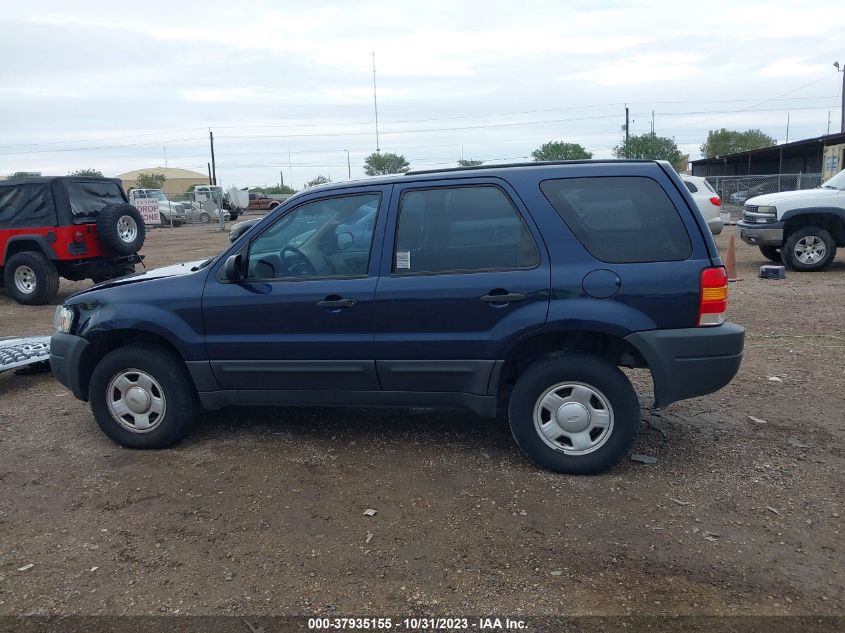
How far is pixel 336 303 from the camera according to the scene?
436cm

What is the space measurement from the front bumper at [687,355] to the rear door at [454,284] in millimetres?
628

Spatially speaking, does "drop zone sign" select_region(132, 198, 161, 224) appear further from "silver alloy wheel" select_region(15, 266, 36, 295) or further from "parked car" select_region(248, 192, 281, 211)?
"silver alloy wheel" select_region(15, 266, 36, 295)

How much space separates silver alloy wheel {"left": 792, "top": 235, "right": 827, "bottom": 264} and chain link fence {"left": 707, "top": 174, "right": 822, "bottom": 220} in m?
13.6

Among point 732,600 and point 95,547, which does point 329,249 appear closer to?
point 95,547

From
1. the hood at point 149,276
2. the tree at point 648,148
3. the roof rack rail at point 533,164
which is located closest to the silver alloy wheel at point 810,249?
the roof rack rail at point 533,164

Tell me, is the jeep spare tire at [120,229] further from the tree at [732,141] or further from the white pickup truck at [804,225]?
the tree at [732,141]

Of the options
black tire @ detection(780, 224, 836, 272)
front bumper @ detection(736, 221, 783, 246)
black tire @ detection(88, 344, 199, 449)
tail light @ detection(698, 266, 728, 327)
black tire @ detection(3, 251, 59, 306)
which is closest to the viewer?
tail light @ detection(698, 266, 728, 327)

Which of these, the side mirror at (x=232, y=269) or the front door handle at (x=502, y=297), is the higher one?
the side mirror at (x=232, y=269)

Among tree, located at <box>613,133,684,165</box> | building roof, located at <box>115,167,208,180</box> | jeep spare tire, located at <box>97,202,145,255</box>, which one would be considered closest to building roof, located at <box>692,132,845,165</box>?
tree, located at <box>613,133,684,165</box>

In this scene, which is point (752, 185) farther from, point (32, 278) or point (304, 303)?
point (304, 303)

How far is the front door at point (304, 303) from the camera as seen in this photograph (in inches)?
173

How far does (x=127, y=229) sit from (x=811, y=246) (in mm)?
11192

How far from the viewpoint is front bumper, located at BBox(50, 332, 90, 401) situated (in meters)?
4.84

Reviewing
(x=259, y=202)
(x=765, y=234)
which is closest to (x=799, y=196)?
(x=765, y=234)
